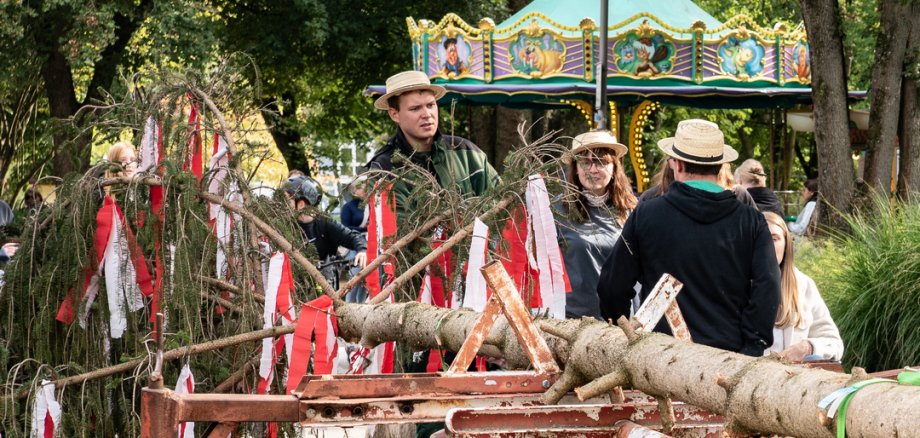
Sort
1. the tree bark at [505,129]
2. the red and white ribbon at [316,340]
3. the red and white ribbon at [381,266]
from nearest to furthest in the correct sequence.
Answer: the red and white ribbon at [316,340] → the red and white ribbon at [381,266] → the tree bark at [505,129]

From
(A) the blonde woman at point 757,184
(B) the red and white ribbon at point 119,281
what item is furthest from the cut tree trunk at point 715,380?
(A) the blonde woman at point 757,184

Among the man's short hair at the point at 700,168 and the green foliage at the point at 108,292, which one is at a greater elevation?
the man's short hair at the point at 700,168

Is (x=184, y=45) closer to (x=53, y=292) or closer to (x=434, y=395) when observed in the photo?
(x=53, y=292)

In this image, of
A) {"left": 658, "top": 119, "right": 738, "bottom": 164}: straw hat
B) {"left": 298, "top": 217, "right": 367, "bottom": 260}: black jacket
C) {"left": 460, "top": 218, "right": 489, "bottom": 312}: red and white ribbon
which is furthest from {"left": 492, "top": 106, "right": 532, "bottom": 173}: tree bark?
{"left": 658, "top": 119, "right": 738, "bottom": 164}: straw hat

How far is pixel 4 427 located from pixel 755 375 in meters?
3.45

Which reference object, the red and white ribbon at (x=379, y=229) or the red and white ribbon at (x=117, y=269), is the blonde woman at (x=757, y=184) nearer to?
the red and white ribbon at (x=379, y=229)

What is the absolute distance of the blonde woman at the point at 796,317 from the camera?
5.62 metres

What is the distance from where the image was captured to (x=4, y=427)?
530 centimetres

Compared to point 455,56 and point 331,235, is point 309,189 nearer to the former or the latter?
point 331,235

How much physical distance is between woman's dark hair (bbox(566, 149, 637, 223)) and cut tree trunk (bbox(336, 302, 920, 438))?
169cm

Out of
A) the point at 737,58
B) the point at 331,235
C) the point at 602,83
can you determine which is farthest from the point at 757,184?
the point at 737,58

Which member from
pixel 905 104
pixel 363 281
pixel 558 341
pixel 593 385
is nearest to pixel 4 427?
pixel 363 281

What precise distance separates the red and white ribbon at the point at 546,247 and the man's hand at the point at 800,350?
1074 millimetres

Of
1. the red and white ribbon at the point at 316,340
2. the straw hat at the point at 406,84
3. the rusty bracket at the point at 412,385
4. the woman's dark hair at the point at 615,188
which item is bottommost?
the red and white ribbon at the point at 316,340
